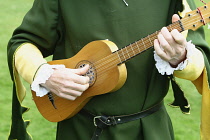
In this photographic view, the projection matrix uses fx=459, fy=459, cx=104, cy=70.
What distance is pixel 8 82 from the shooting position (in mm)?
5277

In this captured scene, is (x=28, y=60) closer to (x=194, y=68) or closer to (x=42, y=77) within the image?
(x=42, y=77)

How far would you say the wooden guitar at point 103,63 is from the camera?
6.59ft

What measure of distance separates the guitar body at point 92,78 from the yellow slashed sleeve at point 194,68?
0.90 feet

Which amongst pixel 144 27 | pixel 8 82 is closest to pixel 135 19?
pixel 144 27

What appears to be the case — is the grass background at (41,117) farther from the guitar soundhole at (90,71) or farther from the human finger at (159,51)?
the human finger at (159,51)

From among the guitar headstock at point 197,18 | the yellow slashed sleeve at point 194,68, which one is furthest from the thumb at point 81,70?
the guitar headstock at point 197,18

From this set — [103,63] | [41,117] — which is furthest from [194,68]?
[41,117]

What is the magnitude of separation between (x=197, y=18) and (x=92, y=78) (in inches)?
23.9

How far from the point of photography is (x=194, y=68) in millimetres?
2094

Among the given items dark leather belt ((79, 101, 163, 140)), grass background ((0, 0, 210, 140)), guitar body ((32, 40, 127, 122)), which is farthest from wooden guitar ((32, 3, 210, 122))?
grass background ((0, 0, 210, 140))

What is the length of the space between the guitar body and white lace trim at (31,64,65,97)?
12 centimetres

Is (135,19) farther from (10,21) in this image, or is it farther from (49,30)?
(10,21)

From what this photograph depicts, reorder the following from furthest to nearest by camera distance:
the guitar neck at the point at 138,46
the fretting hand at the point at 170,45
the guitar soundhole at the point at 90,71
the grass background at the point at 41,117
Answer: the grass background at the point at 41,117 < the guitar soundhole at the point at 90,71 < the guitar neck at the point at 138,46 < the fretting hand at the point at 170,45

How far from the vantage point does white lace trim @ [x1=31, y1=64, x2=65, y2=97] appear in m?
2.23
